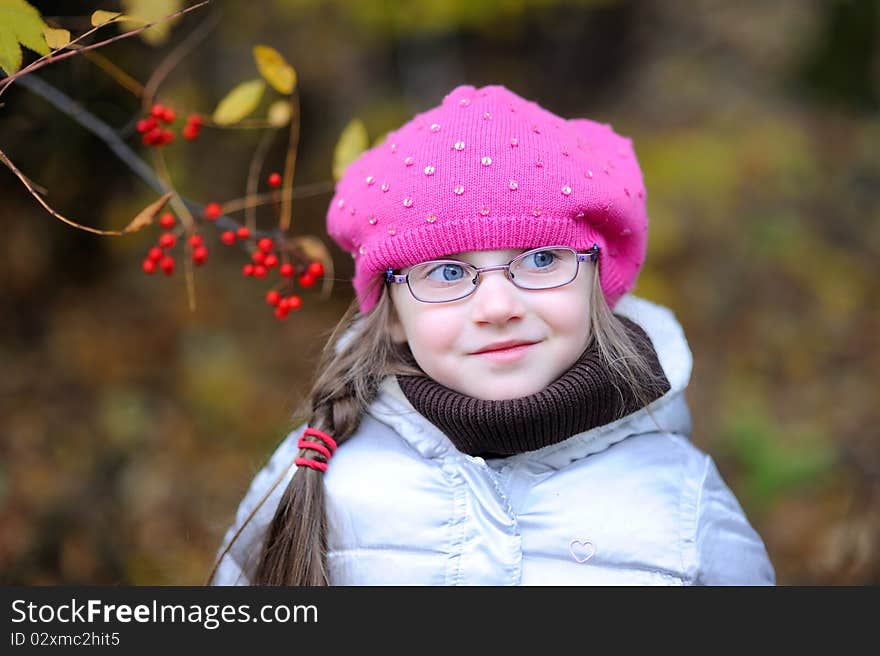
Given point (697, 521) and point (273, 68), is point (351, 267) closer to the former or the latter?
point (273, 68)

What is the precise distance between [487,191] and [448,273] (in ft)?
0.64

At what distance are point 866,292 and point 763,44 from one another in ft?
6.40

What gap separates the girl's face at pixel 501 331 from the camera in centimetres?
185

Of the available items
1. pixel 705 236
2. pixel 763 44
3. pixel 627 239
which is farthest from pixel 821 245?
pixel 627 239

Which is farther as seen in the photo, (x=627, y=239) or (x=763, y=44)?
(x=763, y=44)

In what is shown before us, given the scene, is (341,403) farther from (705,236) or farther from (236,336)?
(705,236)

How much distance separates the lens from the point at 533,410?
1825mm

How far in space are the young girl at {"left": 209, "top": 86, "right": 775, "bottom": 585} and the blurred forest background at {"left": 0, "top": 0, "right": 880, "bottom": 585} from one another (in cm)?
157

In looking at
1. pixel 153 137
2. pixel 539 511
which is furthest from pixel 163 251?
pixel 539 511

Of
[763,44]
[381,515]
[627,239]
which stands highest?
[763,44]

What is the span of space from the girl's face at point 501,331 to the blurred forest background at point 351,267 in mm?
1720

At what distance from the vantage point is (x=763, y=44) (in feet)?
19.1

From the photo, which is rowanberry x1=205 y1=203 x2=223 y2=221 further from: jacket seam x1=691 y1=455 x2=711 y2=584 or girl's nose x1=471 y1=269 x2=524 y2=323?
jacket seam x1=691 y1=455 x2=711 y2=584

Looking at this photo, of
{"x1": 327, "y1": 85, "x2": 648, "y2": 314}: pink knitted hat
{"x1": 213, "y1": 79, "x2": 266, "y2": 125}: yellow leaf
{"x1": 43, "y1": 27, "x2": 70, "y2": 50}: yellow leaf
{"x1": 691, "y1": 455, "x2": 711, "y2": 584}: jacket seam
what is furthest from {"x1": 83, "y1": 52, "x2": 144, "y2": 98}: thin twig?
{"x1": 691, "y1": 455, "x2": 711, "y2": 584}: jacket seam
